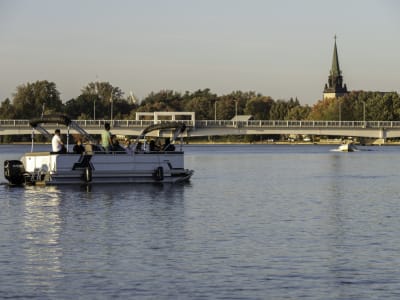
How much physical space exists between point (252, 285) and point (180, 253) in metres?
5.62

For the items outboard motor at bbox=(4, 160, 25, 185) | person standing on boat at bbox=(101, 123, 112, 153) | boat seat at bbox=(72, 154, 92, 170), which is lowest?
outboard motor at bbox=(4, 160, 25, 185)

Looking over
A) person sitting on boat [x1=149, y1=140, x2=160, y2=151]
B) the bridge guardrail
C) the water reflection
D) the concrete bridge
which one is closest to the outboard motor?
person sitting on boat [x1=149, y1=140, x2=160, y2=151]

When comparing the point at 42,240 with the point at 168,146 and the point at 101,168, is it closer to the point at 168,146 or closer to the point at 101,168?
the point at 101,168

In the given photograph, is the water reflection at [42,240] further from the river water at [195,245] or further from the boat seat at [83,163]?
the boat seat at [83,163]

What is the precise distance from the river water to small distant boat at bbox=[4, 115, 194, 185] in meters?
1.59

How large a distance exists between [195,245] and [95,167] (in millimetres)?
26347

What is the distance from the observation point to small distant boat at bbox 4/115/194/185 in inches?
2338

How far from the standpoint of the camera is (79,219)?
140 feet

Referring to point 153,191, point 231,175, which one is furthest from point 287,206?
point 231,175

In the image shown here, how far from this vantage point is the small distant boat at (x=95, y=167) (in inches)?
2338

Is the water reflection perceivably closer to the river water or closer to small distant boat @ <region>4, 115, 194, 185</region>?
the river water

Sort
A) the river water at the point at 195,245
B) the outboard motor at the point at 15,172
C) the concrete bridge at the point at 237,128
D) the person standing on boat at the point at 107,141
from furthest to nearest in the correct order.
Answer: the concrete bridge at the point at 237,128 → the outboard motor at the point at 15,172 → the person standing on boat at the point at 107,141 → the river water at the point at 195,245

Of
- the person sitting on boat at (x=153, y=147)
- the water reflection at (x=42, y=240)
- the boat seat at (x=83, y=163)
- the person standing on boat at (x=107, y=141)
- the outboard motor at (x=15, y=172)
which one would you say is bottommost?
the water reflection at (x=42, y=240)

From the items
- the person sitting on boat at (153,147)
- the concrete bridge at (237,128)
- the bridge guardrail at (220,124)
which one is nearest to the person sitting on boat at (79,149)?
the person sitting on boat at (153,147)
